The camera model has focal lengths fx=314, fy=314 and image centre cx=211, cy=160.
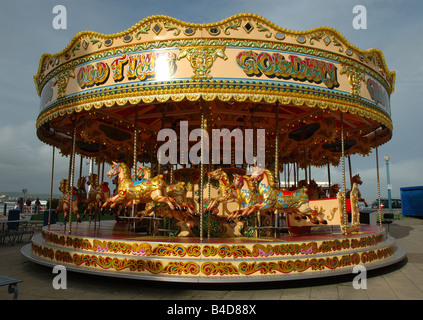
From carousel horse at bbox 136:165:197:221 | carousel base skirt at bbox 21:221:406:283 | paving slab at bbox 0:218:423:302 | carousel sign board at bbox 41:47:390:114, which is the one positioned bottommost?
paving slab at bbox 0:218:423:302

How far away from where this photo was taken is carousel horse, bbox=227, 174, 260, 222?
Result: 733 cm

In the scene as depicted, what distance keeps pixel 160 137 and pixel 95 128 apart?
2.46 meters

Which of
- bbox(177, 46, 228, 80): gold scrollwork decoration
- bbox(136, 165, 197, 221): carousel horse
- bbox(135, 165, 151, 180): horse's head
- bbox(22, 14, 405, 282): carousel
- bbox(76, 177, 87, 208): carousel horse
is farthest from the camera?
bbox(76, 177, 87, 208): carousel horse

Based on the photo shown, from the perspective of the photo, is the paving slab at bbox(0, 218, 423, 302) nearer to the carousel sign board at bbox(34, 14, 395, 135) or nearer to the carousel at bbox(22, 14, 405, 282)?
the carousel at bbox(22, 14, 405, 282)

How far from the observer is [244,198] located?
296 inches

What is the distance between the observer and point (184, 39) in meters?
6.84

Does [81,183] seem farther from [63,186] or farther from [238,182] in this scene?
[238,182]

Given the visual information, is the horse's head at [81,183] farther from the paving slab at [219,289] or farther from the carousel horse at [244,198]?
the carousel horse at [244,198]

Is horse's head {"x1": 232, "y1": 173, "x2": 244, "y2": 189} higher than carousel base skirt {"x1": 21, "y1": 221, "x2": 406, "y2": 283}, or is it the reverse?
horse's head {"x1": 232, "y1": 173, "x2": 244, "y2": 189}

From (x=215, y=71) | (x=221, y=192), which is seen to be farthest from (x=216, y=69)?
(x=221, y=192)

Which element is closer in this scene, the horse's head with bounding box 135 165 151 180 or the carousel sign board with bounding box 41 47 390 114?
the carousel sign board with bounding box 41 47 390 114

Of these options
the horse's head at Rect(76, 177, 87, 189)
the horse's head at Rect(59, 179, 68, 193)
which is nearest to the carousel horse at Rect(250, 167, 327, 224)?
the horse's head at Rect(59, 179, 68, 193)
